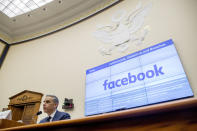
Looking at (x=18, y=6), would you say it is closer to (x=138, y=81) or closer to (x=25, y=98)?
(x=25, y=98)

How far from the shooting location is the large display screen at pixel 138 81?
1.99 meters

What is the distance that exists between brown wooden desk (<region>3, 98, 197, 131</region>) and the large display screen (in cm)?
153

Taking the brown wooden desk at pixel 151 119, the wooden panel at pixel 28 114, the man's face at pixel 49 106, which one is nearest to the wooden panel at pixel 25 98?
the wooden panel at pixel 28 114

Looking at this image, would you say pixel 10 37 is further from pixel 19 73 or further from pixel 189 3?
pixel 189 3

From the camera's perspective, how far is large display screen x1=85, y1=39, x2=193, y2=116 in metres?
1.99

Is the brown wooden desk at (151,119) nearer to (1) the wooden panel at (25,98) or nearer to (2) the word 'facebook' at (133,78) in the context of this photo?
(2) the word 'facebook' at (133,78)

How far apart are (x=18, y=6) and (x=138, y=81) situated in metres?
4.55

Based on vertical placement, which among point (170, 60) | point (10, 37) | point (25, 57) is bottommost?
point (170, 60)

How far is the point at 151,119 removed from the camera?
1.62 ft

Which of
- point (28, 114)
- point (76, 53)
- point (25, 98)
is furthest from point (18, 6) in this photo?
point (28, 114)

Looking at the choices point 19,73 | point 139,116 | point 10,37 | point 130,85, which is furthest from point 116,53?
point 10,37

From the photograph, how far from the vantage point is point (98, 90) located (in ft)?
8.96

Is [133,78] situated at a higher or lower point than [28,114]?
higher

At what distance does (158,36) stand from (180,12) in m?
0.58
